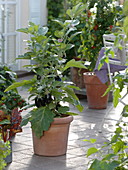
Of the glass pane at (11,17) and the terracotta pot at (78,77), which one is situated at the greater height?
the glass pane at (11,17)

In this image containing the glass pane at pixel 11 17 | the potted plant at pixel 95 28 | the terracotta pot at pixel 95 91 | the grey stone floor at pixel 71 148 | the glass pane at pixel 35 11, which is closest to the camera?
the grey stone floor at pixel 71 148

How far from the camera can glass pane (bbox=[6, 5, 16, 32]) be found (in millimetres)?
9383

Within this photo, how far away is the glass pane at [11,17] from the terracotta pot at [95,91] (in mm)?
3113

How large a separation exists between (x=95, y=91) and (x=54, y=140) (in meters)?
2.48

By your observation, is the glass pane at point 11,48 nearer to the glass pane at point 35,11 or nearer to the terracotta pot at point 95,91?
the glass pane at point 35,11

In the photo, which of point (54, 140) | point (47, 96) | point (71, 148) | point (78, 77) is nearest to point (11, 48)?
point (78, 77)

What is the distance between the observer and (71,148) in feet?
16.0

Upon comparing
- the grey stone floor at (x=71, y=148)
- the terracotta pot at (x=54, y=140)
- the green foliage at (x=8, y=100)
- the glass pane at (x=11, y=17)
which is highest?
the glass pane at (x=11, y=17)

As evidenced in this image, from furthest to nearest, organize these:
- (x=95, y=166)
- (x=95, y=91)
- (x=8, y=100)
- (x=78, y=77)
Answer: (x=78, y=77), (x=95, y=91), (x=8, y=100), (x=95, y=166)

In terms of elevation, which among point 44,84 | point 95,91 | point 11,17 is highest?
point 11,17

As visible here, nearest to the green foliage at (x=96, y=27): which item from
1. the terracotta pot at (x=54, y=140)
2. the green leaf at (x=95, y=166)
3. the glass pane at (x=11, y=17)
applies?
the glass pane at (x=11, y=17)

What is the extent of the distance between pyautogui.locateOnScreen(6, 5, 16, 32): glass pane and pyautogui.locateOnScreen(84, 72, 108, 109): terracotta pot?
10.2 ft

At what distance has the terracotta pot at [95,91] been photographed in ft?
22.4

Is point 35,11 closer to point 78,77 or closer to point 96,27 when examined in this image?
point 78,77
